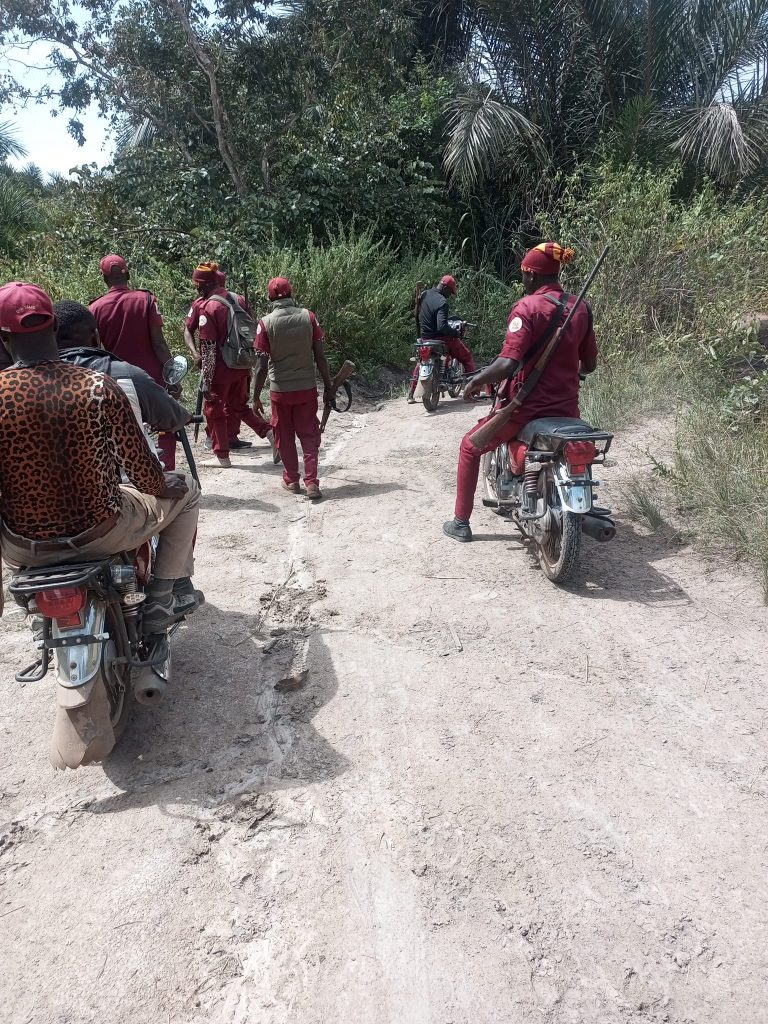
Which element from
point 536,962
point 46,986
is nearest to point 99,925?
point 46,986

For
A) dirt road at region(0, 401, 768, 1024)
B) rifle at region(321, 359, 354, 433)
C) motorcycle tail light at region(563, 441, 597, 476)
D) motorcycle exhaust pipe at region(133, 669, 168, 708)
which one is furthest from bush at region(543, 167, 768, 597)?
motorcycle exhaust pipe at region(133, 669, 168, 708)

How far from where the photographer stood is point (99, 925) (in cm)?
248

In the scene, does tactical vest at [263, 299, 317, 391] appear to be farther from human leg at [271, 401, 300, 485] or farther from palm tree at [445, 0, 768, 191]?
palm tree at [445, 0, 768, 191]

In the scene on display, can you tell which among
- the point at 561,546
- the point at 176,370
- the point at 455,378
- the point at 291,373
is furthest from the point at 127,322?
the point at 455,378

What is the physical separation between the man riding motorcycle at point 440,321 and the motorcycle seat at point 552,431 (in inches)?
230

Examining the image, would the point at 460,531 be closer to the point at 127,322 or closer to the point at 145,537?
the point at 145,537

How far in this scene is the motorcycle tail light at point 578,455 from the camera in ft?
15.0

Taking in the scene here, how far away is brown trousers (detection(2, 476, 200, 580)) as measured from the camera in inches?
120

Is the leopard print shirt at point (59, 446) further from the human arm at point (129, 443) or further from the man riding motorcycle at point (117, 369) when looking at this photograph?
the man riding motorcycle at point (117, 369)

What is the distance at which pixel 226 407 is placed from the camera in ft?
26.8

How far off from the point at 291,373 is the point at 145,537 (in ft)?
12.2

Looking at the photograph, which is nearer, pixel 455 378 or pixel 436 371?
pixel 436 371

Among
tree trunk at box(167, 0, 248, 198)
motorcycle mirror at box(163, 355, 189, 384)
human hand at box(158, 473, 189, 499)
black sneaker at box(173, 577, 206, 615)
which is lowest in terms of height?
black sneaker at box(173, 577, 206, 615)

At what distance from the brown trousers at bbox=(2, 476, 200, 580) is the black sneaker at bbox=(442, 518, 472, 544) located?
6.80ft
